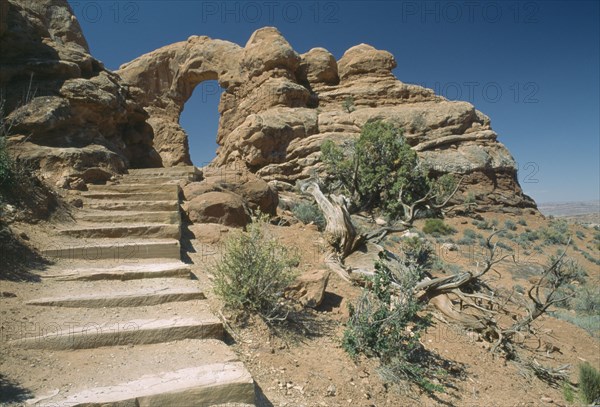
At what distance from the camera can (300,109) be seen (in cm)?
2305

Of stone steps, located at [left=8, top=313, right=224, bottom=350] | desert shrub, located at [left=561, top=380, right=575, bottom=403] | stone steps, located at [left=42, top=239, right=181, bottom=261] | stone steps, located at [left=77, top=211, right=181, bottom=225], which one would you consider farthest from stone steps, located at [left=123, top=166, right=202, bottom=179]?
desert shrub, located at [left=561, top=380, right=575, bottom=403]

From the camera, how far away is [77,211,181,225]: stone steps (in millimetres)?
5227

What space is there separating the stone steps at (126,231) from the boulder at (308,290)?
1.93 metres

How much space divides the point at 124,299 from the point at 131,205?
2883mm

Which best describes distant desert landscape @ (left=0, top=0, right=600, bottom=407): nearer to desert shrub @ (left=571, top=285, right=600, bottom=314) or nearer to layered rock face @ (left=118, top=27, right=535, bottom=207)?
desert shrub @ (left=571, top=285, right=600, bottom=314)

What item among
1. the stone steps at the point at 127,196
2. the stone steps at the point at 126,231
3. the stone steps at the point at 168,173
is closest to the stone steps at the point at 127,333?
the stone steps at the point at 126,231

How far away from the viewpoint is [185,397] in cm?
224

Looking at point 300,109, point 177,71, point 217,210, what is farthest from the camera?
point 177,71

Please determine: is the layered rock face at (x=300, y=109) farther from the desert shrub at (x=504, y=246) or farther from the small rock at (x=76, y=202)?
the small rock at (x=76, y=202)

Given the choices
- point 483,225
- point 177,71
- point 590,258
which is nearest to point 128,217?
point 483,225

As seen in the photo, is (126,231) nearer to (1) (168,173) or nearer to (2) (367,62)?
(1) (168,173)

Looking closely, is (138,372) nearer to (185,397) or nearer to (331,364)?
(185,397)

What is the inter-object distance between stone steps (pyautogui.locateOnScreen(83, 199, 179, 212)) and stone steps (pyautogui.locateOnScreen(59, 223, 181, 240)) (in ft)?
2.91

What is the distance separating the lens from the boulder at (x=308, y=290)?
14.6 feet
